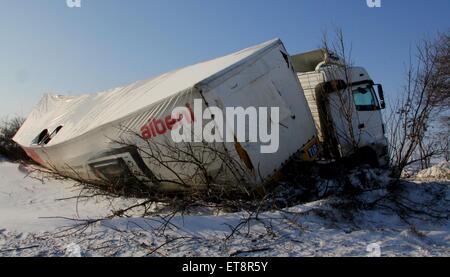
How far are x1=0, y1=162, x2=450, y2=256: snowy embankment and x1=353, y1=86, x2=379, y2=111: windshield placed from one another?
12.6ft

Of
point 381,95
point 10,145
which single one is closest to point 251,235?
point 381,95

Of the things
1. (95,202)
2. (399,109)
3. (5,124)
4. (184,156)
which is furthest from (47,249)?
(5,124)

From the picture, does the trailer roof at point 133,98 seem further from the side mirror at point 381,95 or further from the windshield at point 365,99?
the side mirror at point 381,95

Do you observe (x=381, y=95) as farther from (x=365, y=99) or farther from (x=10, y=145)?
(x=10, y=145)

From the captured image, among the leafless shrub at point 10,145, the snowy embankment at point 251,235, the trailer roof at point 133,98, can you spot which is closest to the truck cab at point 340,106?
Answer: the trailer roof at point 133,98

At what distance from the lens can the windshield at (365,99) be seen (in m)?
8.73

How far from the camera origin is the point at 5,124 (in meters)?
18.0

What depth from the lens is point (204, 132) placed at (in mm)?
5031

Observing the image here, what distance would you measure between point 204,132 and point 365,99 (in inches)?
211

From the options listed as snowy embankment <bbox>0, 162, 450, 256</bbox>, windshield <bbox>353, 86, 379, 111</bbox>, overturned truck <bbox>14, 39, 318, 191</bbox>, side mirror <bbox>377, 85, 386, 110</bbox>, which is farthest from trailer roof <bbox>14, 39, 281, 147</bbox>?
side mirror <bbox>377, 85, 386, 110</bbox>

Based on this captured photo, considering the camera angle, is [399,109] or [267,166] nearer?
[267,166]

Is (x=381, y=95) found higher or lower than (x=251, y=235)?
higher

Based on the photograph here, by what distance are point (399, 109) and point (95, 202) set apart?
17.5 feet
